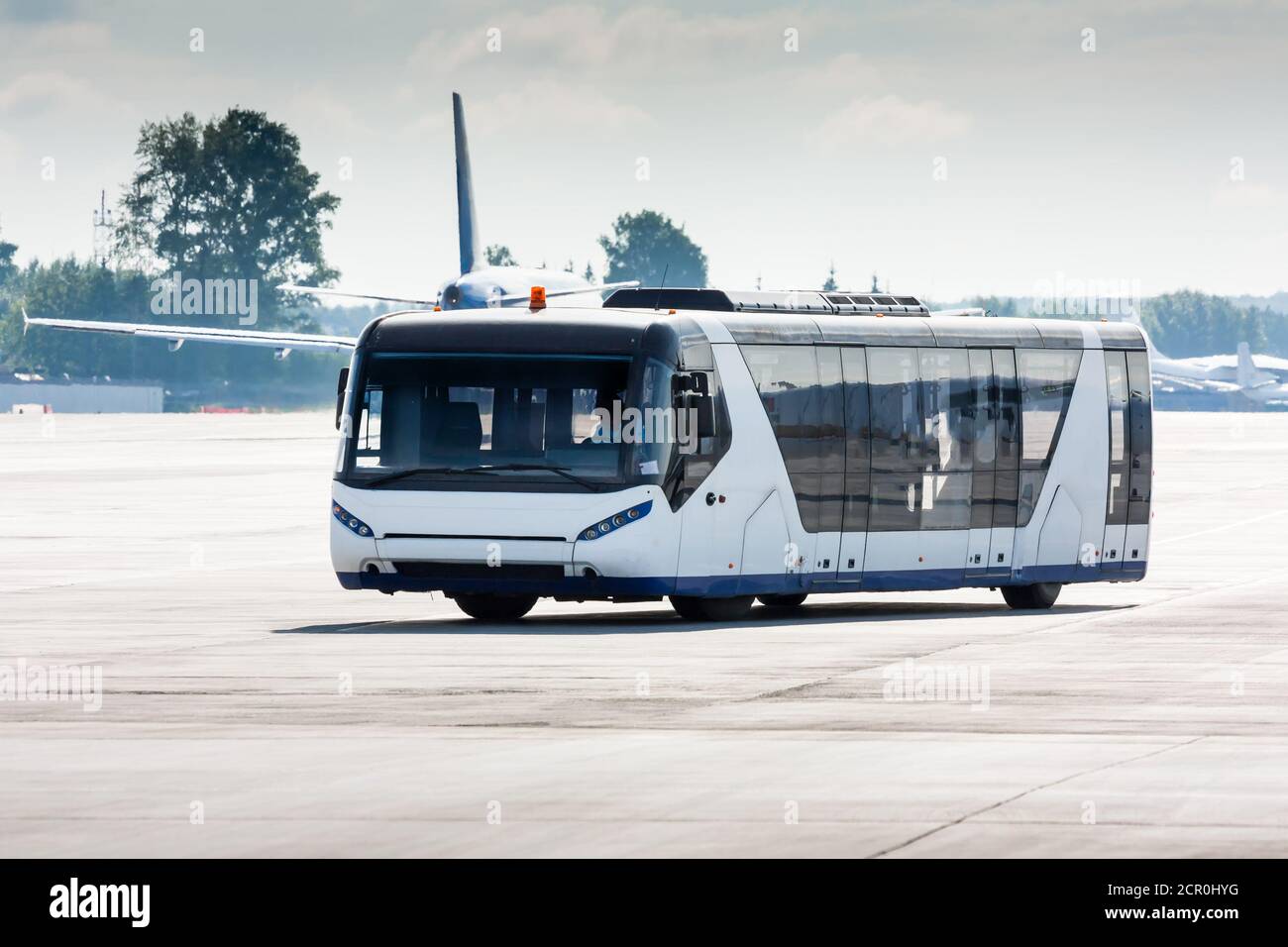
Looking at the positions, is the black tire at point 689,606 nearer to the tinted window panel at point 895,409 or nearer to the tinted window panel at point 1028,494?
the tinted window panel at point 895,409

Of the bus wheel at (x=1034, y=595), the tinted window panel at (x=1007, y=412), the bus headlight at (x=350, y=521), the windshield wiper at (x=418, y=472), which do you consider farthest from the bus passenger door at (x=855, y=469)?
the bus headlight at (x=350, y=521)

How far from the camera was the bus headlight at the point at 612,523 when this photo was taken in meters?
23.1

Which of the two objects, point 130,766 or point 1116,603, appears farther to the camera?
point 1116,603

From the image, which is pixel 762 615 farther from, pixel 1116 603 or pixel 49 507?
pixel 49 507

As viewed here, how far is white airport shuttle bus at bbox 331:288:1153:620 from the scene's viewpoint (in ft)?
76.4

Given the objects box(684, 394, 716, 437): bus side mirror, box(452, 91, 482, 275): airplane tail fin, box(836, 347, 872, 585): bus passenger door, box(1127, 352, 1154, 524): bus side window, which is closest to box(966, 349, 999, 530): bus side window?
box(836, 347, 872, 585): bus passenger door

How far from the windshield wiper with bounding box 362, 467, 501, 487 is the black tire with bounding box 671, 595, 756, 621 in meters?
2.17

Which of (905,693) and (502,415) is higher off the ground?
(502,415)

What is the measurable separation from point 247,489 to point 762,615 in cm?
3116

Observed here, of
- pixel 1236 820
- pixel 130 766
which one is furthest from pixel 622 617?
pixel 1236 820

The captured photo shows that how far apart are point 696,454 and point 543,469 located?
1.42 meters

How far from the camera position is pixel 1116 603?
27688 mm

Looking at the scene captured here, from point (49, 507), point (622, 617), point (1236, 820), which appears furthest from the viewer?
point (49, 507)
